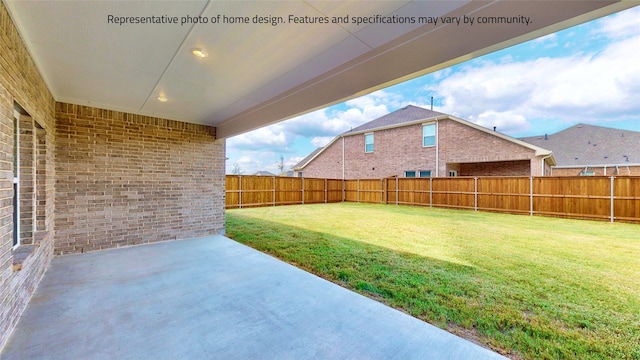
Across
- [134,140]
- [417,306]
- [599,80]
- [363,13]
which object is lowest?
[417,306]

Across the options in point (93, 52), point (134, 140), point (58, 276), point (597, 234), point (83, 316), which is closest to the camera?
point (83, 316)

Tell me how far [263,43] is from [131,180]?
14.6 ft

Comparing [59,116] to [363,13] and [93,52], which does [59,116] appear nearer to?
[93,52]

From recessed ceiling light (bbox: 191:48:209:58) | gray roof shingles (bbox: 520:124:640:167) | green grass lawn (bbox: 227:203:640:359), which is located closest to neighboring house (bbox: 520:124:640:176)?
gray roof shingles (bbox: 520:124:640:167)

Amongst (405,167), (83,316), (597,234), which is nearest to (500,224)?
(597,234)

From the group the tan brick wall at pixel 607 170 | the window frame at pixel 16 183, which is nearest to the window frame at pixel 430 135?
the tan brick wall at pixel 607 170

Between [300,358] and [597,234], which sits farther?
[597,234]

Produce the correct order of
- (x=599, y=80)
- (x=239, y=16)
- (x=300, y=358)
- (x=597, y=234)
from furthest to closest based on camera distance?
(x=599, y=80), (x=597, y=234), (x=239, y=16), (x=300, y=358)

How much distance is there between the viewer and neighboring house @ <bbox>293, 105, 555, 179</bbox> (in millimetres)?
12844

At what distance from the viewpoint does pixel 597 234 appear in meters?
6.40

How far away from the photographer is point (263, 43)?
250 centimetres

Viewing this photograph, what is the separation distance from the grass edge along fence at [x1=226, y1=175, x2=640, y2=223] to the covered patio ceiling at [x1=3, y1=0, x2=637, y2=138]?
872 centimetres

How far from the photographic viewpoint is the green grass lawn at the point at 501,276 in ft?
7.52

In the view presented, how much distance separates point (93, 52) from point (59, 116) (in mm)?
2761
